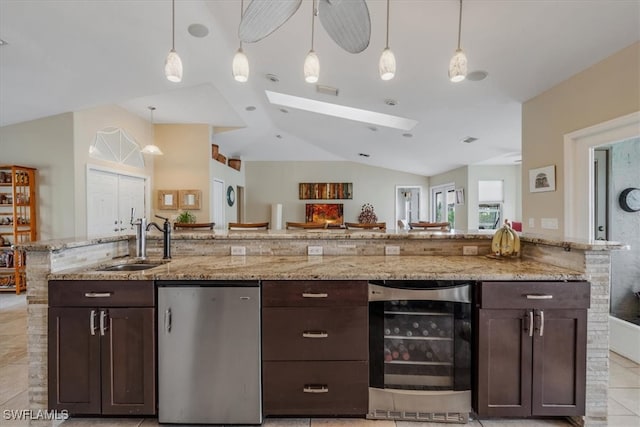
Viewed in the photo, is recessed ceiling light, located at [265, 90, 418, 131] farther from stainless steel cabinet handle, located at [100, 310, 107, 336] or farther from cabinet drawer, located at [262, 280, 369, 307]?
stainless steel cabinet handle, located at [100, 310, 107, 336]

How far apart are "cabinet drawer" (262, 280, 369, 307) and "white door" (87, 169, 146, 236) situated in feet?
11.6

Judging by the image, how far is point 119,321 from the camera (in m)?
1.74

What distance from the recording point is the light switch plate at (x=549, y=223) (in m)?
3.04

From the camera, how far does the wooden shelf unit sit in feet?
13.6

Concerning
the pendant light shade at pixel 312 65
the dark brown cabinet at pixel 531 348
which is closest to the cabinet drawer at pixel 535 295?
the dark brown cabinet at pixel 531 348

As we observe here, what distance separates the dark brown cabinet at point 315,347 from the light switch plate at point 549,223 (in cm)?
249

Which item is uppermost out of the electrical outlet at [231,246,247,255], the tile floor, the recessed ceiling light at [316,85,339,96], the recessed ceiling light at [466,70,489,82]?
the recessed ceiling light at [316,85,339,96]

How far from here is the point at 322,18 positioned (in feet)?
5.30

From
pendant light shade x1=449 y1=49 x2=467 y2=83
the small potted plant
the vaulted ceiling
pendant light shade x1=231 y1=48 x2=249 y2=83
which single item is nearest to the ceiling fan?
pendant light shade x1=231 y1=48 x2=249 y2=83

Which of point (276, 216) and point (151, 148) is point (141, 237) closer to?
point (151, 148)

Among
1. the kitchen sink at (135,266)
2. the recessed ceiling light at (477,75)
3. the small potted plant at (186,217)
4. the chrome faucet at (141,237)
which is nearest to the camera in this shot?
the kitchen sink at (135,266)

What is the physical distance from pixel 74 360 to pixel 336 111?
4.74 metres

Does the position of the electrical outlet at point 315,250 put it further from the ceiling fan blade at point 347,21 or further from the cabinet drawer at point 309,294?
the ceiling fan blade at point 347,21

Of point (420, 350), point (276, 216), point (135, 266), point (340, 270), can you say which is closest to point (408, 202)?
point (276, 216)
